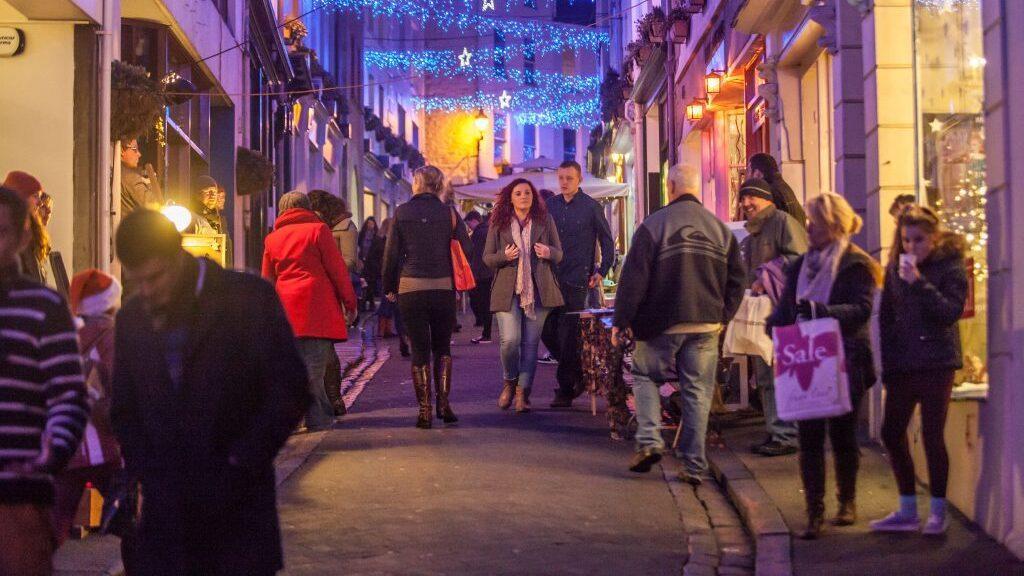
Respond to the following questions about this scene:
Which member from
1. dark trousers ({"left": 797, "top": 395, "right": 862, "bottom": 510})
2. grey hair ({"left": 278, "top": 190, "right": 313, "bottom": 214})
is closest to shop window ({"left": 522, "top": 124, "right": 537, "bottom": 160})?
grey hair ({"left": 278, "top": 190, "right": 313, "bottom": 214})

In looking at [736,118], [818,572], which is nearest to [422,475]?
[818,572]

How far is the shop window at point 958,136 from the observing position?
7.30 metres

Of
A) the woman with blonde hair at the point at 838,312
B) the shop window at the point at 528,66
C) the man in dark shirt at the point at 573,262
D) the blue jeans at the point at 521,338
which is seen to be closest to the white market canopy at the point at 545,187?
the man in dark shirt at the point at 573,262

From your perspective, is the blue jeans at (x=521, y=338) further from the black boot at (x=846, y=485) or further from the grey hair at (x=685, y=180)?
the black boot at (x=846, y=485)

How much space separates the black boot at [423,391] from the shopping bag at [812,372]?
13.9 ft

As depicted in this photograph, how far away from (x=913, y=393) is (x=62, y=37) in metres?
7.48

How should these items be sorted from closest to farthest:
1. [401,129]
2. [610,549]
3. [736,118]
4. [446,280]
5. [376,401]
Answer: [610,549], [446,280], [376,401], [736,118], [401,129]

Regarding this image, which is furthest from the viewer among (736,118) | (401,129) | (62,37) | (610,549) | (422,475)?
(401,129)

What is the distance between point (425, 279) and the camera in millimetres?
10578

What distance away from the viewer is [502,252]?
11531mm

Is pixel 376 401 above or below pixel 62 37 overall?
below

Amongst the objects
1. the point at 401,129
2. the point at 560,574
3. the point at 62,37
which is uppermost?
the point at 401,129

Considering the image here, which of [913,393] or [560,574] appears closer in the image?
[560,574]

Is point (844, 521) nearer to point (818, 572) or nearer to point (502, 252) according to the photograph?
point (818, 572)
